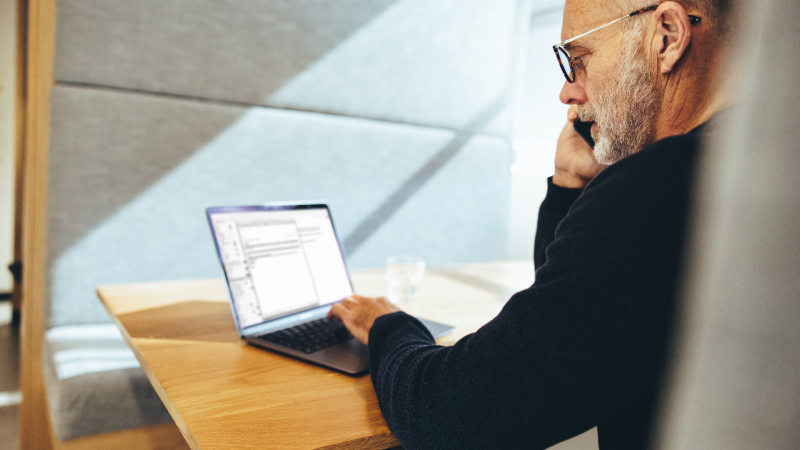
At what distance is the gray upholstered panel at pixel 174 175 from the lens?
1.28 metres

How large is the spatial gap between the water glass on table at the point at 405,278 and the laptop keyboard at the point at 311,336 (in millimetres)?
275

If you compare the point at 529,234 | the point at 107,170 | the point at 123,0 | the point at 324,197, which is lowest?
the point at 529,234

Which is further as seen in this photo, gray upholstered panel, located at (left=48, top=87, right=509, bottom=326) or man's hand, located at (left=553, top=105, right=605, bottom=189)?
gray upholstered panel, located at (left=48, top=87, right=509, bottom=326)

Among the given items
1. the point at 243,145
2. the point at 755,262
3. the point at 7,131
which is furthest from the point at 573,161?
the point at 7,131

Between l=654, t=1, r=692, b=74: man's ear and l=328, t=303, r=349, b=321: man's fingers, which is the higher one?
l=654, t=1, r=692, b=74: man's ear

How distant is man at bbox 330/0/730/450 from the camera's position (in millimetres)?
434

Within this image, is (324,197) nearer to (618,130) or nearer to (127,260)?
(127,260)

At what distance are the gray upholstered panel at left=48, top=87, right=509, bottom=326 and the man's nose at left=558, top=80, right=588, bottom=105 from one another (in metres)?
0.99

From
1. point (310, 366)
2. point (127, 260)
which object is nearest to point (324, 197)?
point (127, 260)

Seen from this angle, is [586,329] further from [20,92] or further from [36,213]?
[20,92]

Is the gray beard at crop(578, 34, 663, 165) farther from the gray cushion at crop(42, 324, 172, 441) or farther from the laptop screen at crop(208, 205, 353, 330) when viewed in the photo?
the gray cushion at crop(42, 324, 172, 441)

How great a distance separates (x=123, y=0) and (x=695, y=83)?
1.31 m

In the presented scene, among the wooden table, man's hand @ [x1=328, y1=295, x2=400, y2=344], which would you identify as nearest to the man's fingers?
man's hand @ [x1=328, y1=295, x2=400, y2=344]

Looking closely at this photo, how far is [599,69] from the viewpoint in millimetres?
655
